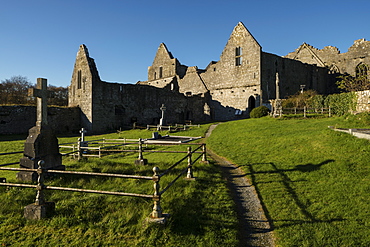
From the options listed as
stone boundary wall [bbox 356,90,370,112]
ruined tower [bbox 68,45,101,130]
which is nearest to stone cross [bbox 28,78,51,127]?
stone boundary wall [bbox 356,90,370,112]

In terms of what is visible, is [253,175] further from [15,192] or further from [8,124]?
[8,124]

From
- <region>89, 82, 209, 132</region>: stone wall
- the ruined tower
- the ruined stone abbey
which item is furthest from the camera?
the ruined stone abbey

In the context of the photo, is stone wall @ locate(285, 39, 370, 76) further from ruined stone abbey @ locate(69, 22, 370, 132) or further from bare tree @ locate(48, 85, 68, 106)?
bare tree @ locate(48, 85, 68, 106)

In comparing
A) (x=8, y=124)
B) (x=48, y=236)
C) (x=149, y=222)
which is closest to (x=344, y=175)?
(x=149, y=222)

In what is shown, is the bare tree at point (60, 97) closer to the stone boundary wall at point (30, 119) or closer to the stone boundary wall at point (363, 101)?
the stone boundary wall at point (30, 119)

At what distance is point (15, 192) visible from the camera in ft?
20.5

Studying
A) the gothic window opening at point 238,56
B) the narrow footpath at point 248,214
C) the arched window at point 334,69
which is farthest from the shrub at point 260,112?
the arched window at point 334,69

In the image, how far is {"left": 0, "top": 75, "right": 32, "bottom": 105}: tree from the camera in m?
39.8

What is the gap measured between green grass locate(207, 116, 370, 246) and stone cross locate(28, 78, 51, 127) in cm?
764

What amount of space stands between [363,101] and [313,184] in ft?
49.9

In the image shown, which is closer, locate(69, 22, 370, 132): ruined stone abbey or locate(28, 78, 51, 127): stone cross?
locate(28, 78, 51, 127): stone cross

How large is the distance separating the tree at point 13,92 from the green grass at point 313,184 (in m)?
39.6

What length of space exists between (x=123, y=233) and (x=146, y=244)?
22.9 inches

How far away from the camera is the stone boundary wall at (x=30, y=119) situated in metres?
25.9
